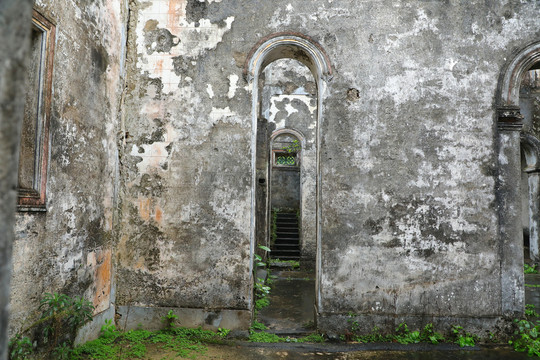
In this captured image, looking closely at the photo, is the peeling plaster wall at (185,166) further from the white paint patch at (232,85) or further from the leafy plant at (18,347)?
the leafy plant at (18,347)

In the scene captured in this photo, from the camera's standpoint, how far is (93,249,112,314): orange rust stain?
4352 mm

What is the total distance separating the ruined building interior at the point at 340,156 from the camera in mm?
4688

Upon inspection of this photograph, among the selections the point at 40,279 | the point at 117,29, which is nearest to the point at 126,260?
the point at 40,279

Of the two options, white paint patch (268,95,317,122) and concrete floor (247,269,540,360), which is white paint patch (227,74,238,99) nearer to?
concrete floor (247,269,540,360)

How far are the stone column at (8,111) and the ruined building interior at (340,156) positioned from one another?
3686mm

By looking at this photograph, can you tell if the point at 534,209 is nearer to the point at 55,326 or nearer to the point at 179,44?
the point at 179,44

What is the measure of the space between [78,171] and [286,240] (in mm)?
8829

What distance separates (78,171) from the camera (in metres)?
3.95

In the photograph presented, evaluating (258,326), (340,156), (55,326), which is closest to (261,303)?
(258,326)

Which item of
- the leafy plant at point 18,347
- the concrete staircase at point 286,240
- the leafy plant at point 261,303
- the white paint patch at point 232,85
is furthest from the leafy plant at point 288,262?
the leafy plant at point 18,347

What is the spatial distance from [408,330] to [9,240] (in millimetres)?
4699

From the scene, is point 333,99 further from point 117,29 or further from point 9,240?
point 9,240

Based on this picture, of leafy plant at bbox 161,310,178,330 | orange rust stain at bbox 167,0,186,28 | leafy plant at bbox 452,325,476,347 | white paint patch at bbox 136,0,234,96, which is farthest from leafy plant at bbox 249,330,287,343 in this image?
orange rust stain at bbox 167,0,186,28

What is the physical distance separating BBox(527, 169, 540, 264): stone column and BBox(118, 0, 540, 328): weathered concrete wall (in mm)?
7349
